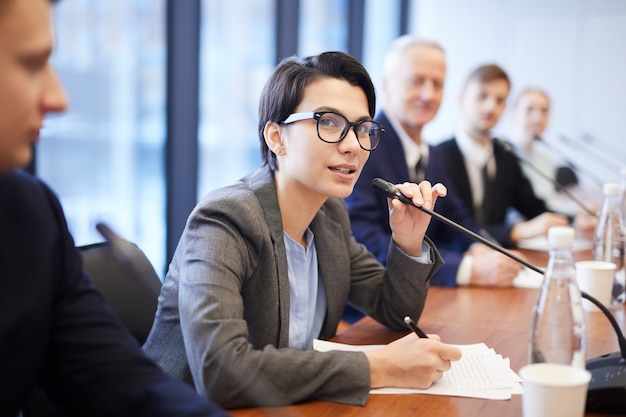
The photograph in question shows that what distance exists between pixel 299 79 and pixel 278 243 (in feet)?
1.27

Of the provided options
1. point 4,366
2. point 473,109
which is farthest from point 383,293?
point 473,109

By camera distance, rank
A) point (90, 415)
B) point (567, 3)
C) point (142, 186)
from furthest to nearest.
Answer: point (567, 3) < point (142, 186) < point (90, 415)

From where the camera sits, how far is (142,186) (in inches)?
130

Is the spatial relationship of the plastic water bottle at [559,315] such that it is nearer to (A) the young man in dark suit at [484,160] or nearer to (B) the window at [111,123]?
(B) the window at [111,123]

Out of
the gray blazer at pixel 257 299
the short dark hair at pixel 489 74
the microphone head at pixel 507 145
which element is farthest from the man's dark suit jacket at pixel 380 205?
the short dark hair at pixel 489 74

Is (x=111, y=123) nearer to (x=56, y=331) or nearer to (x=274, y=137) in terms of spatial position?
(x=274, y=137)

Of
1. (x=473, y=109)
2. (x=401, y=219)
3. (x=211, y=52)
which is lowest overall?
(x=401, y=219)

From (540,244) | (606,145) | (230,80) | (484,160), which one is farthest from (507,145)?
(606,145)

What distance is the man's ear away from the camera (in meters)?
1.72

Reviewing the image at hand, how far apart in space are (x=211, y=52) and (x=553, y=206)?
206 centimetres

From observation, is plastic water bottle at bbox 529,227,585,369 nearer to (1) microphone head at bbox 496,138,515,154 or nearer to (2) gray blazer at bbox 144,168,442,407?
(2) gray blazer at bbox 144,168,442,407

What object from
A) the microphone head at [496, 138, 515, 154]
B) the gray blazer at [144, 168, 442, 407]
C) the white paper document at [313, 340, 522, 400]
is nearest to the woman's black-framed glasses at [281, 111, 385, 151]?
the gray blazer at [144, 168, 442, 407]

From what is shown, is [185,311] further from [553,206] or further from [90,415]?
[553,206]

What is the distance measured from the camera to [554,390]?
106 cm
